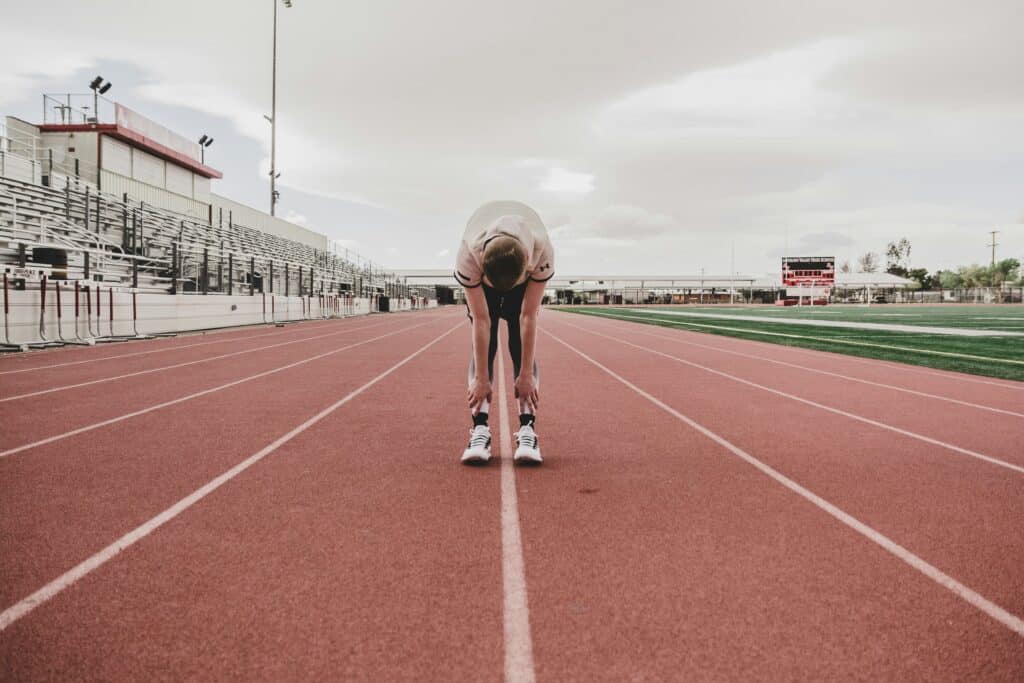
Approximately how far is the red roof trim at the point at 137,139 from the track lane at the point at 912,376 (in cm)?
3065

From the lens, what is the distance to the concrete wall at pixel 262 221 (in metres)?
38.6

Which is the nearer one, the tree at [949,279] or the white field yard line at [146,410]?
Answer: the white field yard line at [146,410]

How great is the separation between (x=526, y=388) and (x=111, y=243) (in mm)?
19529

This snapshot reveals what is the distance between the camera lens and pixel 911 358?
39.1 feet

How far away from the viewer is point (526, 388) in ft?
13.6

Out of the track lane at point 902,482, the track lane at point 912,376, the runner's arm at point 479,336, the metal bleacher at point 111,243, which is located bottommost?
the track lane at point 902,482

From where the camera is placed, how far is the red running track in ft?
6.75

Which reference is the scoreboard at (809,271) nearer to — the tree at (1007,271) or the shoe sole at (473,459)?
the shoe sole at (473,459)

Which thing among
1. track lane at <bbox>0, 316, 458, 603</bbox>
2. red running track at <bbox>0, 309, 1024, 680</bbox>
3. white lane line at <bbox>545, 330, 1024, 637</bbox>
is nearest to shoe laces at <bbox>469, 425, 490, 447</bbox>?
red running track at <bbox>0, 309, 1024, 680</bbox>

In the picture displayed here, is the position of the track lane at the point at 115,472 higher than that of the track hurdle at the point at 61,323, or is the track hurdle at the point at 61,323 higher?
the track hurdle at the point at 61,323

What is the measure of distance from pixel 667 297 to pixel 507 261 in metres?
109

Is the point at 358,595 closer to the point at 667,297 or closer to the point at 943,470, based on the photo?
the point at 943,470

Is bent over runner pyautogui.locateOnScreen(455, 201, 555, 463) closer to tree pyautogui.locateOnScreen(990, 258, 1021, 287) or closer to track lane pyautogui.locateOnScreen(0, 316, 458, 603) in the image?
track lane pyautogui.locateOnScreen(0, 316, 458, 603)

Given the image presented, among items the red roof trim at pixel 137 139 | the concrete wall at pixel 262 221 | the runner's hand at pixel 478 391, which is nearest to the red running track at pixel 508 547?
the runner's hand at pixel 478 391
